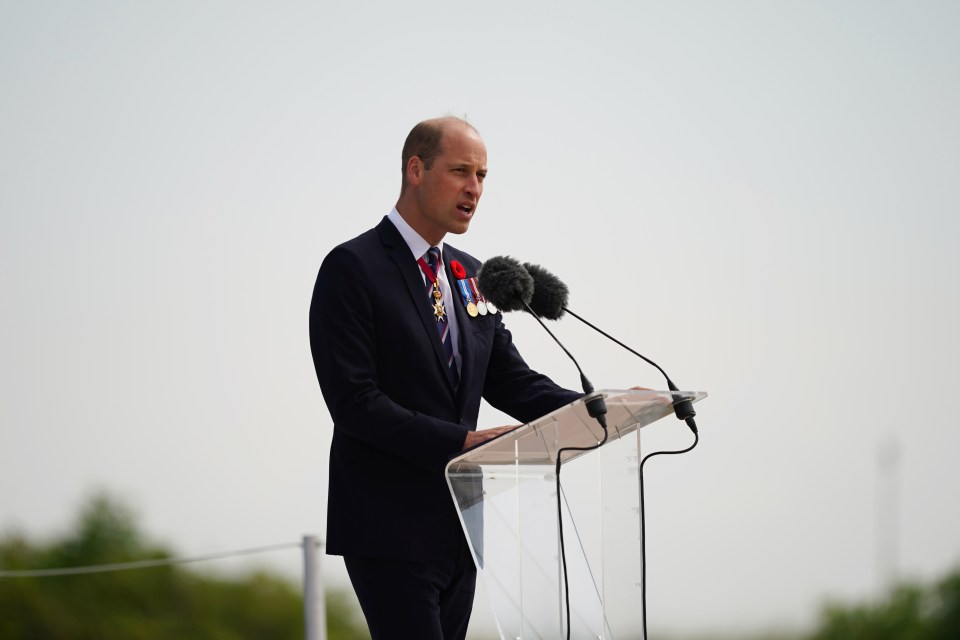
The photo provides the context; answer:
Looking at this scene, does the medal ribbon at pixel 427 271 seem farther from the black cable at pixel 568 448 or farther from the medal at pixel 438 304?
the black cable at pixel 568 448

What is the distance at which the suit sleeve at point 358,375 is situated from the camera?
201 cm

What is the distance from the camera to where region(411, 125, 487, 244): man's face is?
7.46ft

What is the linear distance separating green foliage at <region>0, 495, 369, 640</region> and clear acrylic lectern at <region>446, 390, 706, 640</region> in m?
11.6

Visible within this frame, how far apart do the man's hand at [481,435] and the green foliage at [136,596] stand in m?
11.6

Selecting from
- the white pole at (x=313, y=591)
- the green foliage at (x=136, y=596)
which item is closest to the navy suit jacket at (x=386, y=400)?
the white pole at (x=313, y=591)

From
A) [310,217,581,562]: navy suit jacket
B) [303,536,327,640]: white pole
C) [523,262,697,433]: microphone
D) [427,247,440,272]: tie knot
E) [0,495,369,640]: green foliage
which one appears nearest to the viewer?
[310,217,581,562]: navy suit jacket

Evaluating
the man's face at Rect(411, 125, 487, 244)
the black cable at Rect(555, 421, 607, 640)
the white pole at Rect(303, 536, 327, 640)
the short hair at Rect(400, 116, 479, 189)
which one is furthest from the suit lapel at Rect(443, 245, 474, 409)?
the white pole at Rect(303, 536, 327, 640)

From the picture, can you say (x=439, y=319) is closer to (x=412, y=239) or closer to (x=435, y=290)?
(x=435, y=290)

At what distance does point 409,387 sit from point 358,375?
0.44 feet

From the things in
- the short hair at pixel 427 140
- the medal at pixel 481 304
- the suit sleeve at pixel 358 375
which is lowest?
the suit sleeve at pixel 358 375

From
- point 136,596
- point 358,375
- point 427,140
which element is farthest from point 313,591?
point 136,596

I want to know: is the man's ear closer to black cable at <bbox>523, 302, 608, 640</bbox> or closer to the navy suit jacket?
the navy suit jacket

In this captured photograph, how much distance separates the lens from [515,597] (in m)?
2.00

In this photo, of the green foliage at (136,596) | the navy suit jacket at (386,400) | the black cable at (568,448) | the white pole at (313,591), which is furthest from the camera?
the green foliage at (136,596)
